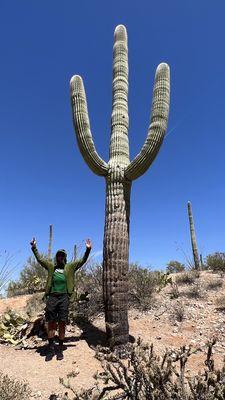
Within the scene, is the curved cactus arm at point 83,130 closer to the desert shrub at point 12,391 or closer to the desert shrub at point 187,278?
the desert shrub at point 12,391

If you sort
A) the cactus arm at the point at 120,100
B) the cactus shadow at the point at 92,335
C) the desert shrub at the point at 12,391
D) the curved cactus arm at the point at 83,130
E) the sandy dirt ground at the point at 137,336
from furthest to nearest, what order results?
the cactus arm at the point at 120,100, the curved cactus arm at the point at 83,130, the cactus shadow at the point at 92,335, the sandy dirt ground at the point at 137,336, the desert shrub at the point at 12,391

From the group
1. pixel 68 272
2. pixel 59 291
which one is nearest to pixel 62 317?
pixel 59 291

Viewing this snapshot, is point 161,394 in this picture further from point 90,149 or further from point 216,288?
point 216,288

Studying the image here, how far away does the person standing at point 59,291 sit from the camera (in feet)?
18.8

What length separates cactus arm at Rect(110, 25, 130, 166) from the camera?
6.77 meters

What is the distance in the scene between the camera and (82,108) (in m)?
6.89

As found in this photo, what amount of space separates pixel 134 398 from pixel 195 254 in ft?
32.9

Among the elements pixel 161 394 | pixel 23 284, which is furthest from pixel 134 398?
pixel 23 284

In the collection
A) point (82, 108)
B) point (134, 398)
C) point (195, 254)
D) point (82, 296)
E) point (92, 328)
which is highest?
point (82, 108)

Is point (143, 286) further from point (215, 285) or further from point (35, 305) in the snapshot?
point (35, 305)

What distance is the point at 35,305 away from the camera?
8078 millimetres

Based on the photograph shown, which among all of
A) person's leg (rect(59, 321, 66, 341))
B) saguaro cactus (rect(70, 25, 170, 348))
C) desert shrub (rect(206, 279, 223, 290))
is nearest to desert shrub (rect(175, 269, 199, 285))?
desert shrub (rect(206, 279, 223, 290))

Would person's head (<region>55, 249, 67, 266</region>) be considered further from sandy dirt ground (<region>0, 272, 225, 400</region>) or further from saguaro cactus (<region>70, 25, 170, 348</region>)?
sandy dirt ground (<region>0, 272, 225, 400</region>)

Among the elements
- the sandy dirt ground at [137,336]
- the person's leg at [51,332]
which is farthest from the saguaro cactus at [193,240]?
Answer: the person's leg at [51,332]
